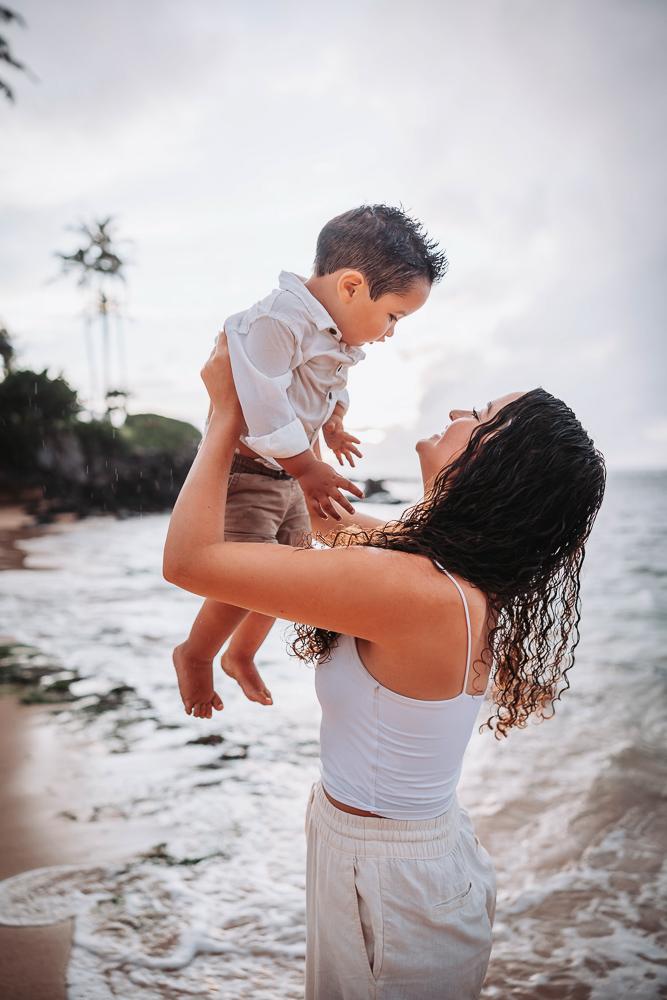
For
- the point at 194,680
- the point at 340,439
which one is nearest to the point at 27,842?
the point at 194,680

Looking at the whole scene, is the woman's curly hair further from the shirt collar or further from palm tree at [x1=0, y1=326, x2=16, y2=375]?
palm tree at [x1=0, y1=326, x2=16, y2=375]

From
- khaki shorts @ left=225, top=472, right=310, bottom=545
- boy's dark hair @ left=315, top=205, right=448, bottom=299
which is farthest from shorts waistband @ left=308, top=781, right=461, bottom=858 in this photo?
boy's dark hair @ left=315, top=205, right=448, bottom=299

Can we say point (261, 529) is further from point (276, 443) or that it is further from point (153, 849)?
point (153, 849)

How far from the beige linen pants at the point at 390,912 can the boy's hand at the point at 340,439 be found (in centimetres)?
115

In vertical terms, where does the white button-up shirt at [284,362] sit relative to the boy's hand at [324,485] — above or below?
above

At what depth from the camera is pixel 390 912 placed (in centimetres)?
155

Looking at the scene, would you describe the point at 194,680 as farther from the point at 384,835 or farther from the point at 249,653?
the point at 384,835

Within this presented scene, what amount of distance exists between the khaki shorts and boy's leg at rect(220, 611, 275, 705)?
0.85 ft

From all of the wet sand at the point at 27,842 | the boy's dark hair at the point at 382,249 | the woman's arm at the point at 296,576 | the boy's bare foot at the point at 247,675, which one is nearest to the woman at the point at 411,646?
the woman's arm at the point at 296,576

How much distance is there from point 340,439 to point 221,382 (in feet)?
2.23

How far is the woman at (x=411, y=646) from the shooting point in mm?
1459

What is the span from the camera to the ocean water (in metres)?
3.18

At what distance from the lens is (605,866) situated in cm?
411

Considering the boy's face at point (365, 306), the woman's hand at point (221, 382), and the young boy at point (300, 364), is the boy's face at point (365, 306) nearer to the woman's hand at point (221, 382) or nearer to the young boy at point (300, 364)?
the young boy at point (300, 364)
